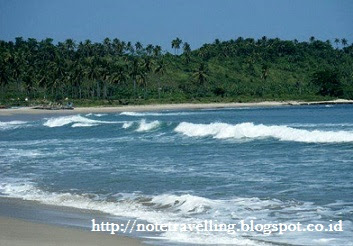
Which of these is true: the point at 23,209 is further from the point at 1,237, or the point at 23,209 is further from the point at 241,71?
the point at 241,71

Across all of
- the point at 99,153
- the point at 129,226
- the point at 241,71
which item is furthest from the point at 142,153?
the point at 241,71

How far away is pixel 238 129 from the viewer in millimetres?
33406

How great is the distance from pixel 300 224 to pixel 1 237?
4.96m

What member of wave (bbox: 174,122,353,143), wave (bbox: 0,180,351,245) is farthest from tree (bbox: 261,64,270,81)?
wave (bbox: 0,180,351,245)

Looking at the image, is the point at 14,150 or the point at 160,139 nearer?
the point at 14,150

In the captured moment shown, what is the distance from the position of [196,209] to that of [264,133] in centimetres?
2033

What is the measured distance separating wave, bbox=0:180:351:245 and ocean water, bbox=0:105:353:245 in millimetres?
19

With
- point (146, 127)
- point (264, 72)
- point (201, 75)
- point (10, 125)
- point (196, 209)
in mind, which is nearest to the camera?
point (196, 209)

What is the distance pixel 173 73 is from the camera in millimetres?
133875

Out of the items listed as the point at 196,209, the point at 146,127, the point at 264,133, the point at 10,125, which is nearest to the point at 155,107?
the point at 10,125

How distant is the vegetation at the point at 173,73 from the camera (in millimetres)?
111688

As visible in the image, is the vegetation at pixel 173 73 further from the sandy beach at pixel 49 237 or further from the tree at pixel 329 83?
the sandy beach at pixel 49 237

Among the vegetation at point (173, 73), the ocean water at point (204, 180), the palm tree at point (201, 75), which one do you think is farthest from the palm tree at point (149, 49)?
the ocean water at point (204, 180)

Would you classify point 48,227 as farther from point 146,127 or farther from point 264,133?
point 146,127
